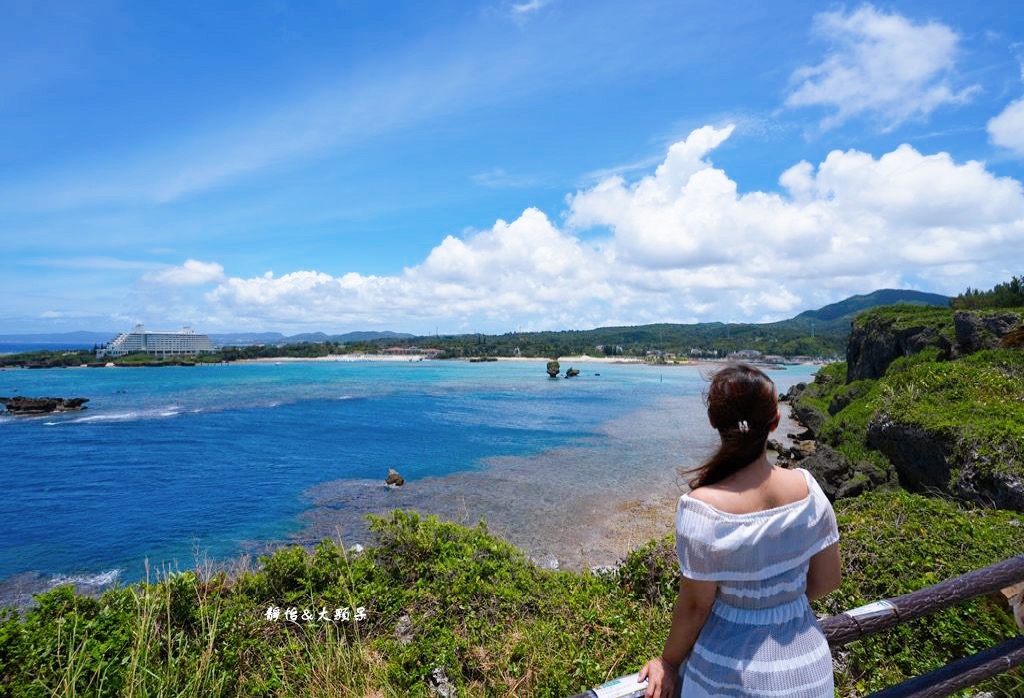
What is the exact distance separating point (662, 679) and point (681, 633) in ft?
0.73

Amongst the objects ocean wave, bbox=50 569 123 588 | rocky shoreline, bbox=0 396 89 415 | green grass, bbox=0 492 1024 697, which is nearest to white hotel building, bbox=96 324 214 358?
rocky shoreline, bbox=0 396 89 415

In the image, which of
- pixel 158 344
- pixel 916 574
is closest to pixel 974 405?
pixel 916 574

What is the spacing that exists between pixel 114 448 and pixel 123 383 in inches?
2193

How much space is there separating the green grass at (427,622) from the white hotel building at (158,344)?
504 ft

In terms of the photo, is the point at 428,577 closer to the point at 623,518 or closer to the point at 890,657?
the point at 890,657

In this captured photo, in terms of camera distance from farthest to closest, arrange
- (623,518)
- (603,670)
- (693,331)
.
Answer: (693,331), (623,518), (603,670)

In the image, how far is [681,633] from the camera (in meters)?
1.77

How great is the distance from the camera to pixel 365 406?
1975 inches

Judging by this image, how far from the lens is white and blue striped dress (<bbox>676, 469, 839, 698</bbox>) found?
5.36 feet

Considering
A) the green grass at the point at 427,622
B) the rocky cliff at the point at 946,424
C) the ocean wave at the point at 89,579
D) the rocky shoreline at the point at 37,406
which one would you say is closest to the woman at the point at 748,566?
the green grass at the point at 427,622

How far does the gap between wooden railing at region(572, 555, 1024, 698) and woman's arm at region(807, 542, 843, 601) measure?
500mm

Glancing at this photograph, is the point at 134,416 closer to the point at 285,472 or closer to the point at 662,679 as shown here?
the point at 285,472

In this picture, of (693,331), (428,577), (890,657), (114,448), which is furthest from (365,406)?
(693,331)

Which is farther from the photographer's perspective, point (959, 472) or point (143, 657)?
point (959, 472)
